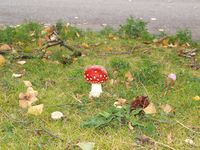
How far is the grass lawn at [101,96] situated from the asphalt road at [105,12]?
125cm

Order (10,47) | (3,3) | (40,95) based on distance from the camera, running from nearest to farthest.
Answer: (40,95), (10,47), (3,3)

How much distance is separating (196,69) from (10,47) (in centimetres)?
214

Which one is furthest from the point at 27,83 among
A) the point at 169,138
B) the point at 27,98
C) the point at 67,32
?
the point at 67,32

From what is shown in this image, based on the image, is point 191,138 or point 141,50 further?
point 141,50

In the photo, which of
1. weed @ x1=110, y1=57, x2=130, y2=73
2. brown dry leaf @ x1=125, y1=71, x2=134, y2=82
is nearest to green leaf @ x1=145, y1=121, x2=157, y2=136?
brown dry leaf @ x1=125, y1=71, x2=134, y2=82

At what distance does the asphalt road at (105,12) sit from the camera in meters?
6.68

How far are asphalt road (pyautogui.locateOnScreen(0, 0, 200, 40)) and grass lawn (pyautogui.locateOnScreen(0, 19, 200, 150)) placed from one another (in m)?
1.25

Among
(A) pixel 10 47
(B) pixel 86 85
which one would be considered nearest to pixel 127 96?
(B) pixel 86 85

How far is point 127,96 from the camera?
3852 millimetres

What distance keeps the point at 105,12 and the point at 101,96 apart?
378 cm

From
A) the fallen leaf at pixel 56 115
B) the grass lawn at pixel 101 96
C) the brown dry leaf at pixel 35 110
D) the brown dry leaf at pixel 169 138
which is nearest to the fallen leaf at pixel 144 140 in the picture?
the grass lawn at pixel 101 96

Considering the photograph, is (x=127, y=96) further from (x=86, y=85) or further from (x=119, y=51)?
(x=119, y=51)

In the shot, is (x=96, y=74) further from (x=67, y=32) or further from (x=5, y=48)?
(x=67, y=32)

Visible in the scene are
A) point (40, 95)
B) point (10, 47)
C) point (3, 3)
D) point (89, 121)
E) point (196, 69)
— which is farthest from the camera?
point (3, 3)
